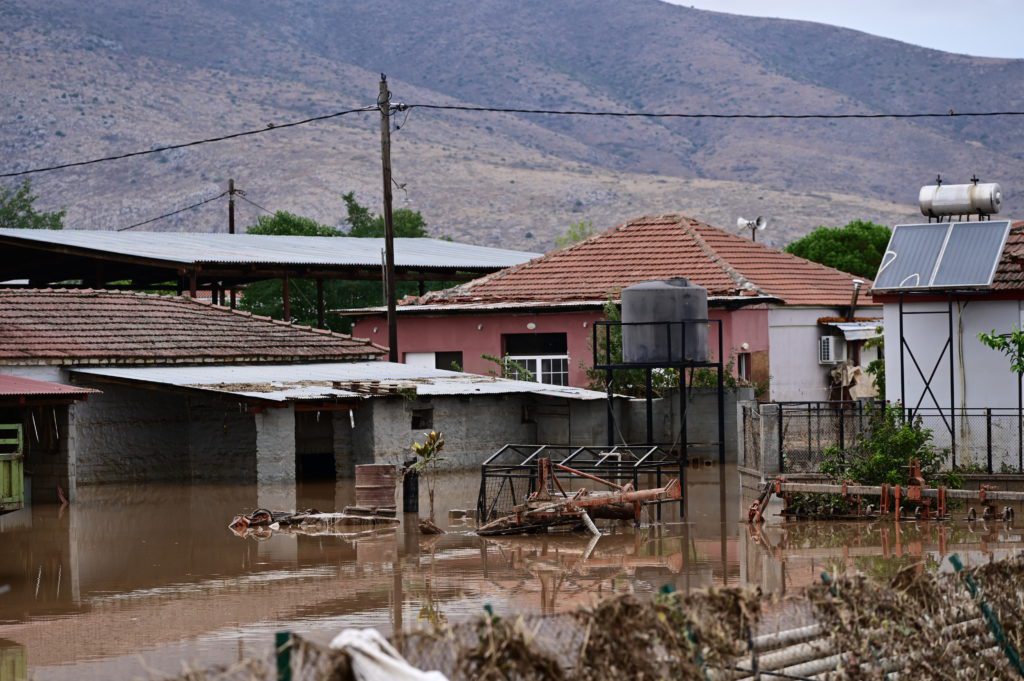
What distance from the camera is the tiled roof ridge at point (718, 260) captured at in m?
40.3

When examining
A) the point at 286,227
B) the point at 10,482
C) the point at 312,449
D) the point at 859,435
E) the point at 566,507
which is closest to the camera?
the point at 10,482

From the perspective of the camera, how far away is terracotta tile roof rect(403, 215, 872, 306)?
4188 centimetres

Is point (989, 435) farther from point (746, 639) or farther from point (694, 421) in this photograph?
point (746, 639)

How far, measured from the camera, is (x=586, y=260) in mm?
44406

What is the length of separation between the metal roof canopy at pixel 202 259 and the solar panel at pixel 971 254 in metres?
21.1

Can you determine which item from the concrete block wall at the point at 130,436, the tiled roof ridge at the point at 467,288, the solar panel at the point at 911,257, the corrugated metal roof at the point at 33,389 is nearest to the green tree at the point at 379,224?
Answer: the tiled roof ridge at the point at 467,288

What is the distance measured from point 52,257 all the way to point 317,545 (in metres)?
24.5

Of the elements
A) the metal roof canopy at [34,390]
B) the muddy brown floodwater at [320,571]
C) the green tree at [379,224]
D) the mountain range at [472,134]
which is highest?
the mountain range at [472,134]

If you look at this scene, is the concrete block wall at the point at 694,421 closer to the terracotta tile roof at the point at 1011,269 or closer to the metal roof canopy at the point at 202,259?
the terracotta tile roof at the point at 1011,269

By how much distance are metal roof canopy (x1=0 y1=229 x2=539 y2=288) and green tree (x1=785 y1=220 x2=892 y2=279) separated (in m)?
12.2

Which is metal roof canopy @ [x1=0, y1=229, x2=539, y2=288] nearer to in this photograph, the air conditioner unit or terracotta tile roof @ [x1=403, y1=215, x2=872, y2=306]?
terracotta tile roof @ [x1=403, y1=215, x2=872, y2=306]

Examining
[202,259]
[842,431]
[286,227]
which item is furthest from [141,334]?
[286,227]

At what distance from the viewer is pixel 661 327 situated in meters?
26.0

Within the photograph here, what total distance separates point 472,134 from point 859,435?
462 feet
